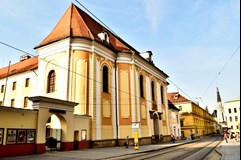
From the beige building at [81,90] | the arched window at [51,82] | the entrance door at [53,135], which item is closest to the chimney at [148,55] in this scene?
the beige building at [81,90]

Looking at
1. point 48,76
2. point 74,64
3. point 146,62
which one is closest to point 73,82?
point 74,64

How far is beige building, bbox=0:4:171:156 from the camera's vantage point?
20.0 metres

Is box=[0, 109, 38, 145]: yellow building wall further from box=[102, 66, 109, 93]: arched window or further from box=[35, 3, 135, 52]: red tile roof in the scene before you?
box=[102, 66, 109, 93]: arched window

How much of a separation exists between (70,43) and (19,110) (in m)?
11.5

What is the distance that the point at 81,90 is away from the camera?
2430 centimetres

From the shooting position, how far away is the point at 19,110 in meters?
15.9

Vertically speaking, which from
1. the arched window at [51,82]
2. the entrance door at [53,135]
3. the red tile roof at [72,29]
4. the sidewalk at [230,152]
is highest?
the red tile roof at [72,29]

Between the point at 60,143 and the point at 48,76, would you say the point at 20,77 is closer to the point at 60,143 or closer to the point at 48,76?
the point at 48,76

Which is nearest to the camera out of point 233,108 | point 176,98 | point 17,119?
point 233,108

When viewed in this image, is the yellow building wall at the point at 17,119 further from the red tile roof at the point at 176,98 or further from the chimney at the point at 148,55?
the red tile roof at the point at 176,98

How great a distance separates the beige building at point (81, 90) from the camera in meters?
20.0

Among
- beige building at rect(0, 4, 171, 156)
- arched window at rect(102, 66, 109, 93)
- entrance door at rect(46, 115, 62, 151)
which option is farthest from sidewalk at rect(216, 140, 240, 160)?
arched window at rect(102, 66, 109, 93)

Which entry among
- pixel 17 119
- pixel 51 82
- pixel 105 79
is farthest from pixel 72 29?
pixel 17 119

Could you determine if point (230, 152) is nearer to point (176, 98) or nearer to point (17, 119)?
point (17, 119)
